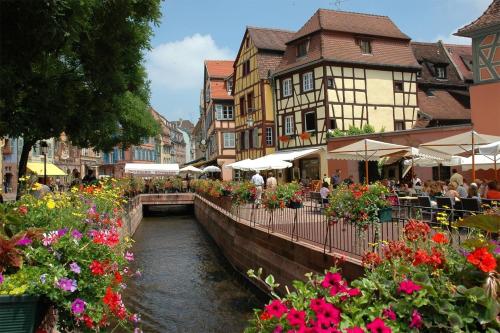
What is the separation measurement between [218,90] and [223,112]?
307cm

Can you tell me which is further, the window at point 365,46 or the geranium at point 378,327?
the window at point 365,46

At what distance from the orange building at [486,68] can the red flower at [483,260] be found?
1975cm

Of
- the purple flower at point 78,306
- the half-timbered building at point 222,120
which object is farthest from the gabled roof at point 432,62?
the purple flower at point 78,306

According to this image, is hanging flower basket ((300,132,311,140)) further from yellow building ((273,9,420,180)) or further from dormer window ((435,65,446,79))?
dormer window ((435,65,446,79))

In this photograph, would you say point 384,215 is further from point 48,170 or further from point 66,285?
point 48,170

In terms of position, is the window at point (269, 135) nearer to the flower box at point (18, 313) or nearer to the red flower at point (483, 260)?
the flower box at point (18, 313)

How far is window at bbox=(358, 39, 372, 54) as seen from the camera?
1241 inches

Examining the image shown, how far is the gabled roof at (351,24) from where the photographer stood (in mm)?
31475

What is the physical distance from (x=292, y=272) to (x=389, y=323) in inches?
283

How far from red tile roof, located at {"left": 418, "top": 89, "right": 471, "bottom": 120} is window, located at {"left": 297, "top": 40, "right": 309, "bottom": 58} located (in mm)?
8422

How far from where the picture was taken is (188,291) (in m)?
12.8

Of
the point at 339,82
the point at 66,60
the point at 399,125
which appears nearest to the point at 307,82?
the point at 339,82

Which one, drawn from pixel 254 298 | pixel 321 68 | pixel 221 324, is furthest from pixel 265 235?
pixel 321 68

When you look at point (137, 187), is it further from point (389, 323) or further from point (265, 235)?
point (389, 323)
